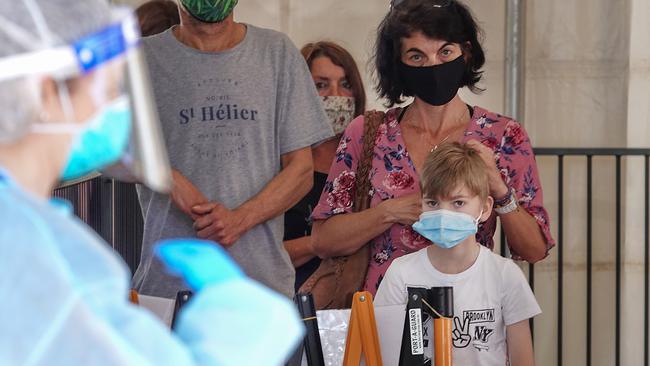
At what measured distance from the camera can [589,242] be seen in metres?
5.09

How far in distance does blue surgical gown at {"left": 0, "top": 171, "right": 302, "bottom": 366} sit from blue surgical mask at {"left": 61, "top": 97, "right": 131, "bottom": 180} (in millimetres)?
76

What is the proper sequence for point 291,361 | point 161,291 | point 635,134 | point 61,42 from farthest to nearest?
point 635,134 < point 161,291 < point 291,361 < point 61,42

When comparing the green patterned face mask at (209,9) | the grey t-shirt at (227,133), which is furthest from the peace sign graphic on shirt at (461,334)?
the green patterned face mask at (209,9)

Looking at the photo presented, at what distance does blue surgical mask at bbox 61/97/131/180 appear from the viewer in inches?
51.4

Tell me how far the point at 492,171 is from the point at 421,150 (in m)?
0.23

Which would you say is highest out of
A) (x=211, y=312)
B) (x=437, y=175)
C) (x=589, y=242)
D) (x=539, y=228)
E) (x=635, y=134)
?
(x=211, y=312)

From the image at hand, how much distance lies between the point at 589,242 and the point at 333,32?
56.3 inches

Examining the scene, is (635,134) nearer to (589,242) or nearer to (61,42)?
(589,242)

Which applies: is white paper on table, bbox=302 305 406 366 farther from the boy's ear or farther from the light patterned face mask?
the light patterned face mask

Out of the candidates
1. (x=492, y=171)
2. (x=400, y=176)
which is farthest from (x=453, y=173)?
(x=400, y=176)

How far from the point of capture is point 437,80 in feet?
10.2

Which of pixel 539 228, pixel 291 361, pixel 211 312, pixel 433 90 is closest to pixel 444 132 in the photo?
pixel 433 90

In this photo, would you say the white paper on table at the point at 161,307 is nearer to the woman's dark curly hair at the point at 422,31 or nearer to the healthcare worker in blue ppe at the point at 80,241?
the woman's dark curly hair at the point at 422,31

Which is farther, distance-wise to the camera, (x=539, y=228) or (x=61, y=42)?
(x=539, y=228)
